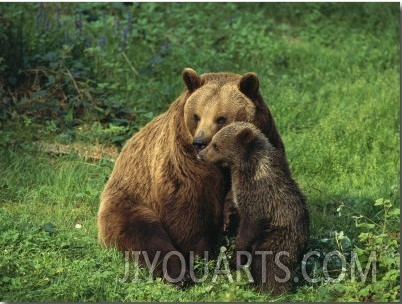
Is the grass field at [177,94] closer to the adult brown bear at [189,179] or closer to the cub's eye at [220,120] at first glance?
the adult brown bear at [189,179]

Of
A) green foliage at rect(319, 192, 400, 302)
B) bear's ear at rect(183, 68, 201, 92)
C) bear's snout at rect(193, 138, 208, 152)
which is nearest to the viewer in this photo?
green foliage at rect(319, 192, 400, 302)

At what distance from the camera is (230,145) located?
7.69 meters

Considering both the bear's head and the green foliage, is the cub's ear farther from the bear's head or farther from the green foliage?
the green foliage

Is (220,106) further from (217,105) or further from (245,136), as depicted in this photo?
(245,136)

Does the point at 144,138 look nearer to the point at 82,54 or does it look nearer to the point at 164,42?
the point at 82,54

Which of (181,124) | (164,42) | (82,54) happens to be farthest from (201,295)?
(164,42)

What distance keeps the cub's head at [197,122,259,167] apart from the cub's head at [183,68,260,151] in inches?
Answer: 3.8

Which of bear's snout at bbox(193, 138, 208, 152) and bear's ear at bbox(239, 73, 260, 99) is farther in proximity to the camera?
bear's ear at bbox(239, 73, 260, 99)

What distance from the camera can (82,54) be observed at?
1239cm

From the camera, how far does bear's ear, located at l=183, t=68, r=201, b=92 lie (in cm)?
797

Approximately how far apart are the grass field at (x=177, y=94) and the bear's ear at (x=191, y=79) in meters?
1.50

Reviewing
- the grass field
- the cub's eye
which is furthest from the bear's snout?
the grass field

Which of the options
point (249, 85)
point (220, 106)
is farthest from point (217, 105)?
point (249, 85)

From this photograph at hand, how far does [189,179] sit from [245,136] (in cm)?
62
